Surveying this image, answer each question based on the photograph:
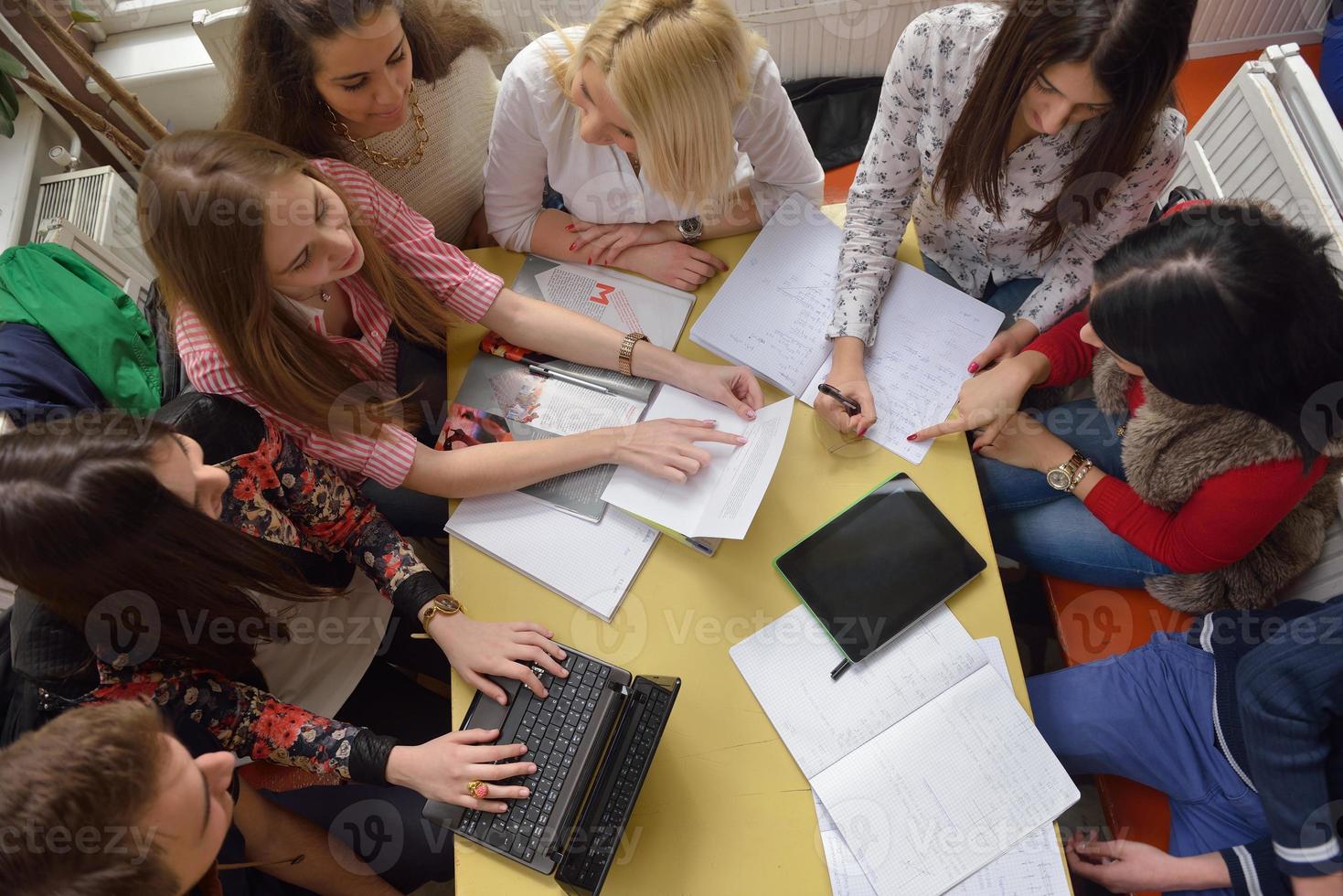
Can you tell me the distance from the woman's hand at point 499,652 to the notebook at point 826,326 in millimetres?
531

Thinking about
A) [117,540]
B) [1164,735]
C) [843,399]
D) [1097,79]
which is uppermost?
[1097,79]

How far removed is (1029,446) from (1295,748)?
524 millimetres

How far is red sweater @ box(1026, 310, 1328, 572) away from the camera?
114 cm

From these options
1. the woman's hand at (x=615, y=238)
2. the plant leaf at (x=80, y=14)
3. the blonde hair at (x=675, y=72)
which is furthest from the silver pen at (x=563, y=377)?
the plant leaf at (x=80, y=14)

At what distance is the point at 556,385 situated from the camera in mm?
1409

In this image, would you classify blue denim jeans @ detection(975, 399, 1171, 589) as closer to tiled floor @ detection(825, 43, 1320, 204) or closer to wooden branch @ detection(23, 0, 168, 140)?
tiled floor @ detection(825, 43, 1320, 204)

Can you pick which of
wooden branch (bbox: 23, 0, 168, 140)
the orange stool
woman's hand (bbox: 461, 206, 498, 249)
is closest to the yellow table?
the orange stool

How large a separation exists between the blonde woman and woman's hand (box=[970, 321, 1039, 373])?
0.41 m

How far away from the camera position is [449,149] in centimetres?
160

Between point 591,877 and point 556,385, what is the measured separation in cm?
74

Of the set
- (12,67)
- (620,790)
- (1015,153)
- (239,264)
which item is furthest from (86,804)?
(12,67)

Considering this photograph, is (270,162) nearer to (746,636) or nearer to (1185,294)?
(746,636)

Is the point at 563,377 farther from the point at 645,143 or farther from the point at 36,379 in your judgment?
the point at 36,379

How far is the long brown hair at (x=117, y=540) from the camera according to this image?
948 mm
